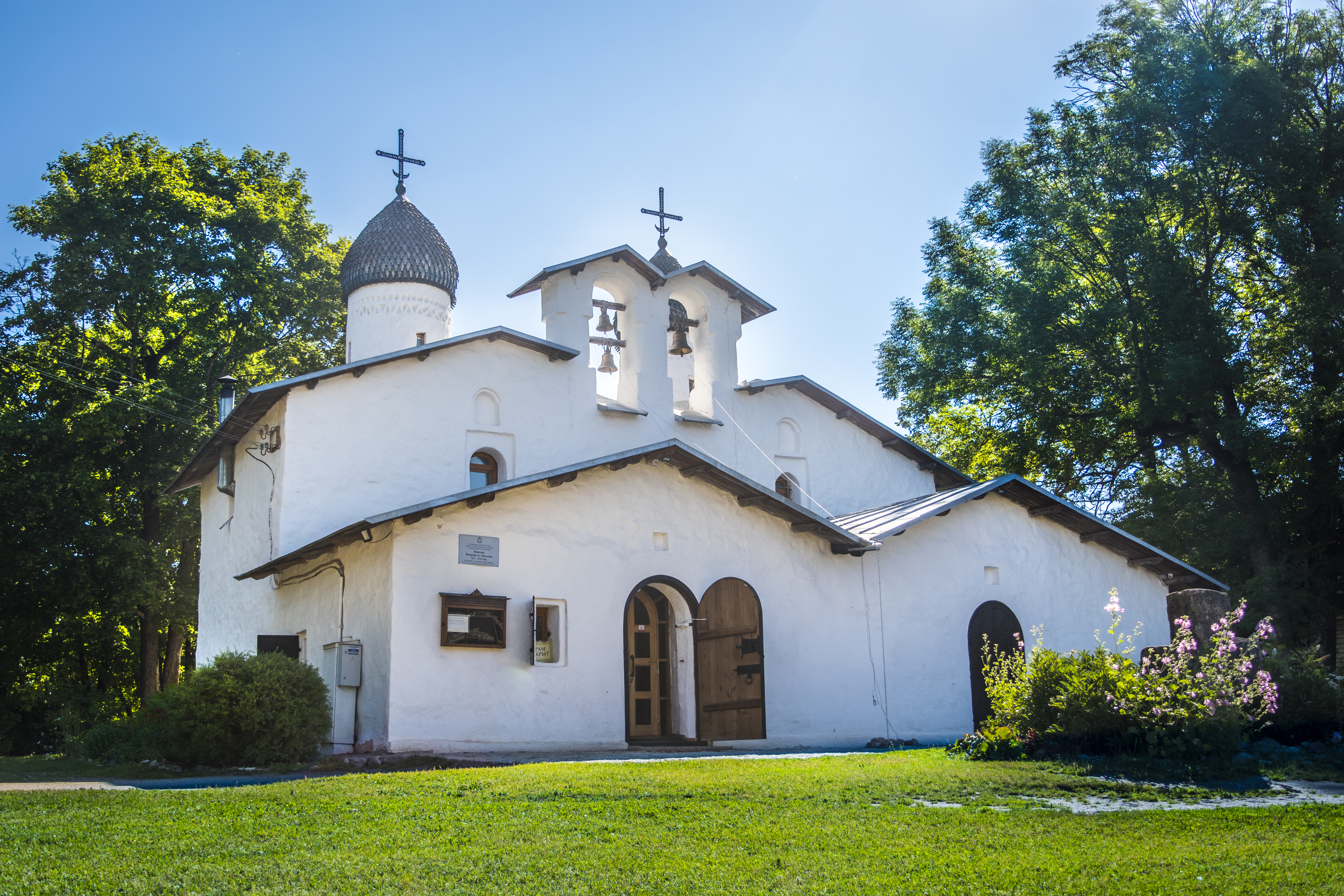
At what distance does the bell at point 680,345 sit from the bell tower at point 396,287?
443 cm

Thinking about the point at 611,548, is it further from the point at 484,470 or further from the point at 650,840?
the point at 650,840

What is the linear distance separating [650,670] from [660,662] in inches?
6.9

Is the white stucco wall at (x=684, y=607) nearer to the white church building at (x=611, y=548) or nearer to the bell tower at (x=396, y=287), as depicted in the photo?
the white church building at (x=611, y=548)

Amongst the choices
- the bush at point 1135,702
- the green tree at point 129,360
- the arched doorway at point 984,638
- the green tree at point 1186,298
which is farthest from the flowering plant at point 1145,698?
the green tree at point 129,360

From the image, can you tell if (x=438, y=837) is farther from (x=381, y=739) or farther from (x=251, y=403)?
(x=251, y=403)

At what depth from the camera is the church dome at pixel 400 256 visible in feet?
70.6

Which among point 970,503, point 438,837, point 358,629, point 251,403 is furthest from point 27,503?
point 438,837

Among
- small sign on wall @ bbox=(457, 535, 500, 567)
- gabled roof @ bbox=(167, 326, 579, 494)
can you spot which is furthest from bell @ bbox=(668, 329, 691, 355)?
small sign on wall @ bbox=(457, 535, 500, 567)

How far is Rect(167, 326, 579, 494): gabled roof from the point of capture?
1628 centimetres

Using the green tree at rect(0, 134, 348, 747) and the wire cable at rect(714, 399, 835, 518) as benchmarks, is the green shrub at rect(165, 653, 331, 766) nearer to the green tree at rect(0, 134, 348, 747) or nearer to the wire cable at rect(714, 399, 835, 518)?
the wire cable at rect(714, 399, 835, 518)

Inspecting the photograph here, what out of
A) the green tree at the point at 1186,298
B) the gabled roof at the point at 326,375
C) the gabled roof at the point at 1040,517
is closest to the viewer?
the gabled roof at the point at 326,375

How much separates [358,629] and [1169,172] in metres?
19.8

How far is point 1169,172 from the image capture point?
2455cm

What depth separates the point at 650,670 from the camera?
16.8m
